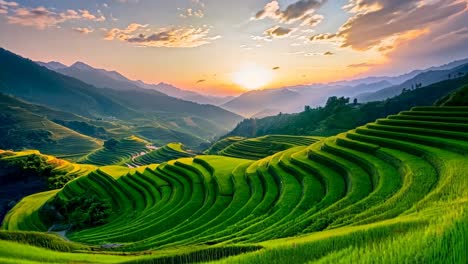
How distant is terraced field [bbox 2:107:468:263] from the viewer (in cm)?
544

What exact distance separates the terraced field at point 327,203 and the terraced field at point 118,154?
68436mm

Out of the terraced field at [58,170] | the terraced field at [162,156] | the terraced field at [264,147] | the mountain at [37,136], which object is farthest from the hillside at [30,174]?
the mountain at [37,136]

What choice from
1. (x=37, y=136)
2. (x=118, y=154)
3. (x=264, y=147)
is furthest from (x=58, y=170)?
(x=37, y=136)

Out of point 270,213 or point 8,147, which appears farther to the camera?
point 8,147

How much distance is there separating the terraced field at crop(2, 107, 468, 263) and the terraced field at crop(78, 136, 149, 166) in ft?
225

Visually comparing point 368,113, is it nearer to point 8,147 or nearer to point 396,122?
point 396,122

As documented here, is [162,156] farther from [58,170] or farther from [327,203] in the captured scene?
[327,203]

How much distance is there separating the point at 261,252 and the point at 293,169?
19.4 metres

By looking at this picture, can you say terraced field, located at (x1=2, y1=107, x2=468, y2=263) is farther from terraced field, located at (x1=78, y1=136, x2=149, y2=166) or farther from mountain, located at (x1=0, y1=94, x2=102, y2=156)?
mountain, located at (x1=0, y1=94, x2=102, y2=156)

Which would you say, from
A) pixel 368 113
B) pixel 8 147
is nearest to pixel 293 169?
pixel 368 113

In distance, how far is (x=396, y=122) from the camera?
28.0 meters

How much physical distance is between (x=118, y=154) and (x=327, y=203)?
11309cm

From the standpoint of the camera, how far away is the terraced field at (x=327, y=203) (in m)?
5.44

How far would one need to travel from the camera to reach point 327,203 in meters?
15.9
